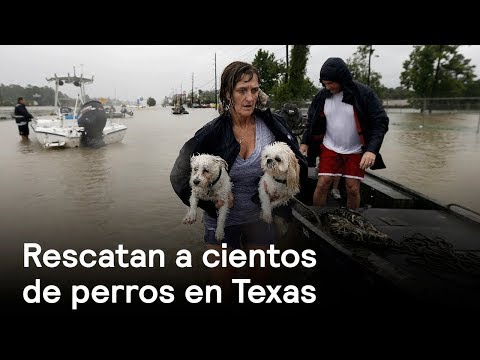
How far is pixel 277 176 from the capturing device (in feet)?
8.74

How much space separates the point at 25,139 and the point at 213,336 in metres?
21.0

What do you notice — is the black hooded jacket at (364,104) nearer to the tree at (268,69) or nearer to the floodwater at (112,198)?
the floodwater at (112,198)

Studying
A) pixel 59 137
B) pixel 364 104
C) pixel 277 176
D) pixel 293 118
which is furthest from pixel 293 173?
pixel 59 137

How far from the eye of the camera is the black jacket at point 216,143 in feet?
8.50

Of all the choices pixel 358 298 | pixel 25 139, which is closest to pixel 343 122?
pixel 358 298

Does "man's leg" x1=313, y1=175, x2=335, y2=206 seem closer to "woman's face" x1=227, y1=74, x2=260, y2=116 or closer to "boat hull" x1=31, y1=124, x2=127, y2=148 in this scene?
"woman's face" x1=227, y1=74, x2=260, y2=116

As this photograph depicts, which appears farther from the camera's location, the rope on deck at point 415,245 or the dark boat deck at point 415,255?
the rope on deck at point 415,245

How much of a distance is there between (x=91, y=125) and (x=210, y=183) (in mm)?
16830

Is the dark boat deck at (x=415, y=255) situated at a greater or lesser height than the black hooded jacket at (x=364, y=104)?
lesser

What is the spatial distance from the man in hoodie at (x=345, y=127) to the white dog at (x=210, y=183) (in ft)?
7.14

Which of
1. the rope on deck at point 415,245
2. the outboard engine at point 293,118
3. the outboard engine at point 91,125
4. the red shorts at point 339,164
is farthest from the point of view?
the outboard engine at point 91,125

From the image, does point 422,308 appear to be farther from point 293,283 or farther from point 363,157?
point 293,283

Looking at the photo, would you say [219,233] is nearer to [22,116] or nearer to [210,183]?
[210,183]

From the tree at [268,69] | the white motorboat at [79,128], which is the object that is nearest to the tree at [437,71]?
the tree at [268,69]
